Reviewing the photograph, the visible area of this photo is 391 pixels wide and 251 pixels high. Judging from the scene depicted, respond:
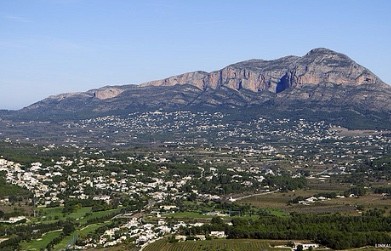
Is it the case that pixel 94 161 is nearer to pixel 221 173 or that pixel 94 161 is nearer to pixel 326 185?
pixel 221 173

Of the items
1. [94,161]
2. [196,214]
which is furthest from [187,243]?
[94,161]

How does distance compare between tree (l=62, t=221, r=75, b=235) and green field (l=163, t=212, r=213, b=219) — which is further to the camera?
green field (l=163, t=212, r=213, b=219)

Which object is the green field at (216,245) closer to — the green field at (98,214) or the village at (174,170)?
the village at (174,170)

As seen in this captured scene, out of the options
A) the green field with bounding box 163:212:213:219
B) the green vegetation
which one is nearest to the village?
the green field with bounding box 163:212:213:219

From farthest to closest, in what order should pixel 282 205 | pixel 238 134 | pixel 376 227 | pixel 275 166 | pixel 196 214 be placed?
pixel 238 134, pixel 275 166, pixel 282 205, pixel 196 214, pixel 376 227

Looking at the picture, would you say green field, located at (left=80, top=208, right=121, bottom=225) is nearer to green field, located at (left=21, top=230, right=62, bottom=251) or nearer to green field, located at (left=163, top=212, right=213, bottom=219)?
green field, located at (left=21, top=230, right=62, bottom=251)

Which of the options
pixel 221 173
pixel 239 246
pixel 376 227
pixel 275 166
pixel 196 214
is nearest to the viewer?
pixel 239 246
